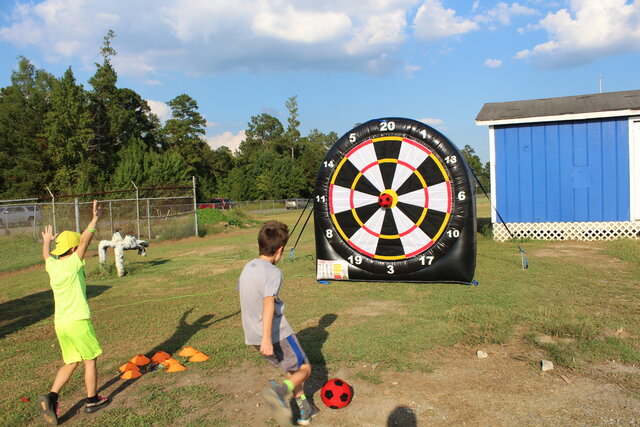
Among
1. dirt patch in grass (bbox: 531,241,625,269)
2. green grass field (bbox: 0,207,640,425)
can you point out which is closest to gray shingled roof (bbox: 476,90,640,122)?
dirt patch in grass (bbox: 531,241,625,269)

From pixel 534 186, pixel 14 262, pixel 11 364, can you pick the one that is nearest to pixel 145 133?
pixel 14 262

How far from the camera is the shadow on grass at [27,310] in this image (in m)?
7.77

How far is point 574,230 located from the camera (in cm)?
1572

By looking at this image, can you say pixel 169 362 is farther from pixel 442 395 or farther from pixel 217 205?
pixel 217 205

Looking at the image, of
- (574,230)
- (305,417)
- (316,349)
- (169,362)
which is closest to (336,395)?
(305,417)

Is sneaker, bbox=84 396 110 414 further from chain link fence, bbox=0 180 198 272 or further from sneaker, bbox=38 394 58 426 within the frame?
chain link fence, bbox=0 180 198 272

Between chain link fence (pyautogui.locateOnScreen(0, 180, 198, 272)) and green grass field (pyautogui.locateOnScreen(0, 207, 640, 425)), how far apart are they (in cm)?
571

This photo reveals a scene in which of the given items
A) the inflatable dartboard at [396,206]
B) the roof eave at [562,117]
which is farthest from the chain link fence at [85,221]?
the roof eave at [562,117]

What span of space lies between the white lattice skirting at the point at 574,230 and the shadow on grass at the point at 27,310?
1298cm

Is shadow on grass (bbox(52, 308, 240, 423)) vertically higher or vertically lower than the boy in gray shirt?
lower

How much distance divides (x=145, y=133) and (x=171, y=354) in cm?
7382

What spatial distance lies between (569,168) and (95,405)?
1570cm

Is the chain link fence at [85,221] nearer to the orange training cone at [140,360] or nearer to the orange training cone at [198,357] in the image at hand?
the orange training cone at [140,360]

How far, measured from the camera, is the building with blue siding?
50.1ft
